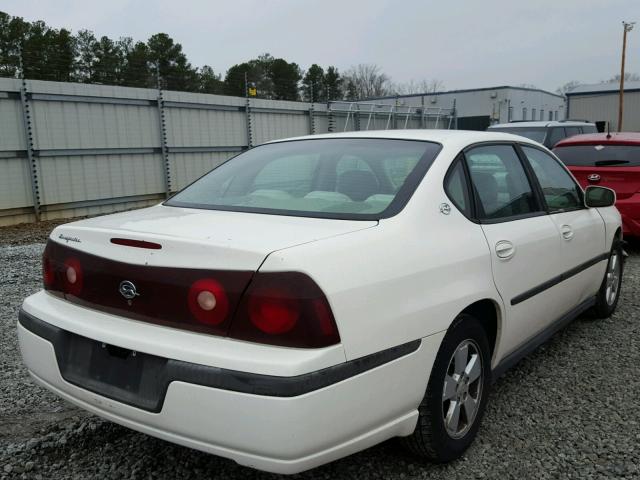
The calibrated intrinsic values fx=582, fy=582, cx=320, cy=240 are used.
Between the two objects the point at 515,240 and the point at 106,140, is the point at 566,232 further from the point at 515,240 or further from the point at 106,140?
the point at 106,140

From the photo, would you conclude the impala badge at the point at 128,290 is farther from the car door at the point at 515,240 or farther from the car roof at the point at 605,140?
the car roof at the point at 605,140

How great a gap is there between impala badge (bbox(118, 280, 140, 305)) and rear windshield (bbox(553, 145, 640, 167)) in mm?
6401

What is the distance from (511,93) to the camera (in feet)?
105

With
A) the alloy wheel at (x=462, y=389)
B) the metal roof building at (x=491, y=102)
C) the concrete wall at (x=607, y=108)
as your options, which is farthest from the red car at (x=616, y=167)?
the concrete wall at (x=607, y=108)

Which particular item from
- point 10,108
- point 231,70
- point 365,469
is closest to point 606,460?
point 365,469

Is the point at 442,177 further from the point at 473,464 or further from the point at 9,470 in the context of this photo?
the point at 9,470

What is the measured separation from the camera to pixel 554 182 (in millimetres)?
3727

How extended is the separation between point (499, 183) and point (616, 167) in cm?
457

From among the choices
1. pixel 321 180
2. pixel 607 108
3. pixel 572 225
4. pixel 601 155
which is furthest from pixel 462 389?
pixel 607 108

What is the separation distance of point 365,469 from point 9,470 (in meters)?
1.52

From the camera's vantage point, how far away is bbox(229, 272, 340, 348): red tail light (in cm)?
186

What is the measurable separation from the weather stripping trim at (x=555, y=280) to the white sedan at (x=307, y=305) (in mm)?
18

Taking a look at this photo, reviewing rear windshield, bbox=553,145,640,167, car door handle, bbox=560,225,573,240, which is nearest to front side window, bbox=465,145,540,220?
car door handle, bbox=560,225,573,240

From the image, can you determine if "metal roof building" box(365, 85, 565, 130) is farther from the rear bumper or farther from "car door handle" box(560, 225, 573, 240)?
the rear bumper
